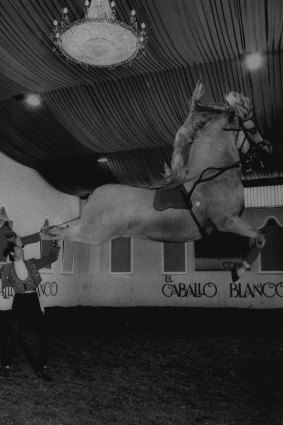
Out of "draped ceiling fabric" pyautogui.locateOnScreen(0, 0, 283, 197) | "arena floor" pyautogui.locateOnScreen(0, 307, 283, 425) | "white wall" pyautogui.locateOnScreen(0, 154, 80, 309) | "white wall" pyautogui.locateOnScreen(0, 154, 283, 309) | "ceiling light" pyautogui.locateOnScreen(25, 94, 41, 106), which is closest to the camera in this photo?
"arena floor" pyautogui.locateOnScreen(0, 307, 283, 425)

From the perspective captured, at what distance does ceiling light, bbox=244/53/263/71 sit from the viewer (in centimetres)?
685

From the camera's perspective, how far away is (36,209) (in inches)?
508

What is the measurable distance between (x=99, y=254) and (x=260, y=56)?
1034 cm

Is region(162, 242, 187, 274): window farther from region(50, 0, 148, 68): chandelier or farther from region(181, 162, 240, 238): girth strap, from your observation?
region(181, 162, 240, 238): girth strap

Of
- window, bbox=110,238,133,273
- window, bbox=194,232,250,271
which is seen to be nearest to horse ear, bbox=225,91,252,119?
window, bbox=194,232,250,271

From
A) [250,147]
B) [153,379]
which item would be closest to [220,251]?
[153,379]

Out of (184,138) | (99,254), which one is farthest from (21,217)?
(184,138)

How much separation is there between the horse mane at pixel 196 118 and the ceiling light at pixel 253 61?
429cm

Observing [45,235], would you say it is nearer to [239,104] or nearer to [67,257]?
[239,104]

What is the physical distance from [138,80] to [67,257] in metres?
8.51

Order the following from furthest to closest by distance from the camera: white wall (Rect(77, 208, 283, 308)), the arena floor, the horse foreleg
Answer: white wall (Rect(77, 208, 283, 308)) < the arena floor < the horse foreleg

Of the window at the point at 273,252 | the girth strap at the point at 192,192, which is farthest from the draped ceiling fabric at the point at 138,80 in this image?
the girth strap at the point at 192,192

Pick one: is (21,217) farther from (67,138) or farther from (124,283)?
(124,283)

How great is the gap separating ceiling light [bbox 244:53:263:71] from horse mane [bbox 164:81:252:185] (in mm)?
4294
